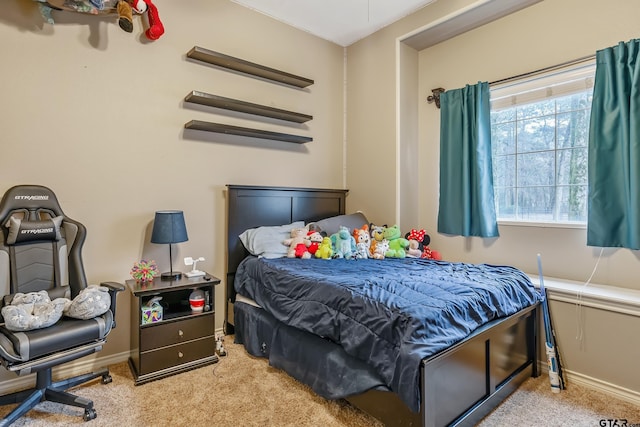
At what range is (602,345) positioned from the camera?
2.08 m

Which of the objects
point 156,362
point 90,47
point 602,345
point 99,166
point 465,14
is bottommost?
point 156,362

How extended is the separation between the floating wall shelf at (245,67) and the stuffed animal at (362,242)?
156 centimetres

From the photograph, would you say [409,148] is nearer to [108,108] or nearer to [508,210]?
[508,210]

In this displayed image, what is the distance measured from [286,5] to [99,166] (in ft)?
7.07

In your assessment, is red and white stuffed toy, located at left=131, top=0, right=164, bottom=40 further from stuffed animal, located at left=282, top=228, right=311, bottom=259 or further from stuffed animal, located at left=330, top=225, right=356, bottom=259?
stuffed animal, located at left=330, top=225, right=356, bottom=259

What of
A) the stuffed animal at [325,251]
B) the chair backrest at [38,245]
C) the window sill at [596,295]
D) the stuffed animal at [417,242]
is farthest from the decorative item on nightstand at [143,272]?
the window sill at [596,295]

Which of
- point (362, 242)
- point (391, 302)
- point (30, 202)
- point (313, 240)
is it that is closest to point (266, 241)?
point (313, 240)

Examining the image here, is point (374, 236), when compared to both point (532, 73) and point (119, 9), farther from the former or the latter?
point (119, 9)

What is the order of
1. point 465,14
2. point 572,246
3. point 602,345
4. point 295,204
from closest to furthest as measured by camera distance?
point 602,345 → point 572,246 → point 465,14 → point 295,204

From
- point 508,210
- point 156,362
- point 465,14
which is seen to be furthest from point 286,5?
point 156,362

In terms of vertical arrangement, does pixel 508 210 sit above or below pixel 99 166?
below

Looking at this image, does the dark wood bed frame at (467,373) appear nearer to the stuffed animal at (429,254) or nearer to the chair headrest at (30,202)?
the stuffed animal at (429,254)

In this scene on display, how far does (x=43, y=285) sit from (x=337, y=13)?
324cm

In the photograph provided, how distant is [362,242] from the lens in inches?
117
